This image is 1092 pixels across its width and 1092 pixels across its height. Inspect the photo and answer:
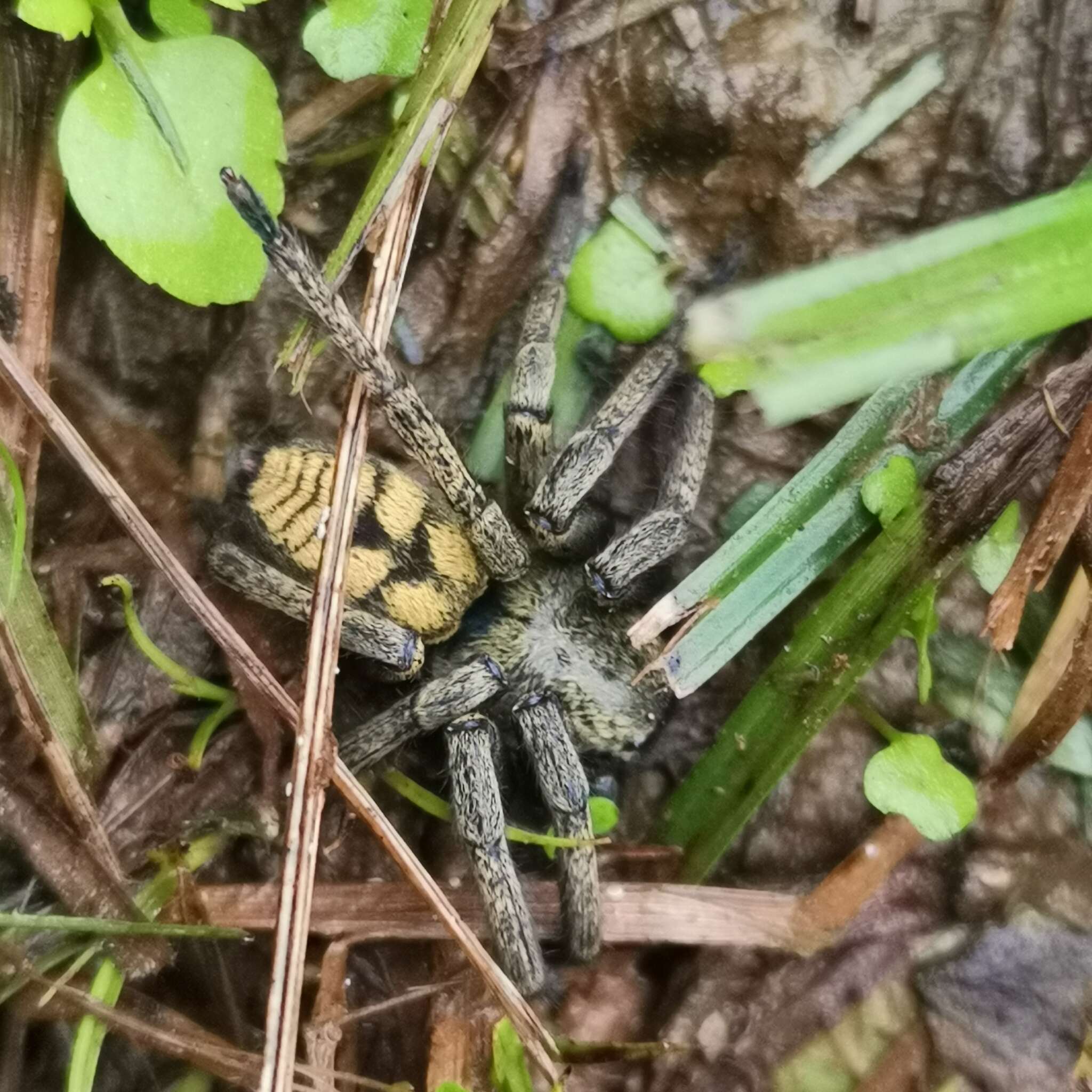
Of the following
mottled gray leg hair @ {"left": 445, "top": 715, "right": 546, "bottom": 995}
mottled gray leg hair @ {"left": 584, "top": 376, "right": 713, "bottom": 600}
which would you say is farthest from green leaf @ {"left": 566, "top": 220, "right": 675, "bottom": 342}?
mottled gray leg hair @ {"left": 445, "top": 715, "right": 546, "bottom": 995}

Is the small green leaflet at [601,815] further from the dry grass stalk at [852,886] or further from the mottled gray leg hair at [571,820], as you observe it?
the dry grass stalk at [852,886]

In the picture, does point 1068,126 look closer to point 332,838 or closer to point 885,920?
point 885,920

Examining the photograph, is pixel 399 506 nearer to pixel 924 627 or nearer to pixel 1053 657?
pixel 924 627

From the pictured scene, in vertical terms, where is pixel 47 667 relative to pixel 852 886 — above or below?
above

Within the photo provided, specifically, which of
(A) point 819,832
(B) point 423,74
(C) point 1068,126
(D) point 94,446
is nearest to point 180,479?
(D) point 94,446

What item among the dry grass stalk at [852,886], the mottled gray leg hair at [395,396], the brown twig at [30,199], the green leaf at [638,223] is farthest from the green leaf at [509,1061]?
the green leaf at [638,223]

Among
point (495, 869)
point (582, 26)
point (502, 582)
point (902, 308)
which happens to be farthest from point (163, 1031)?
point (582, 26)
